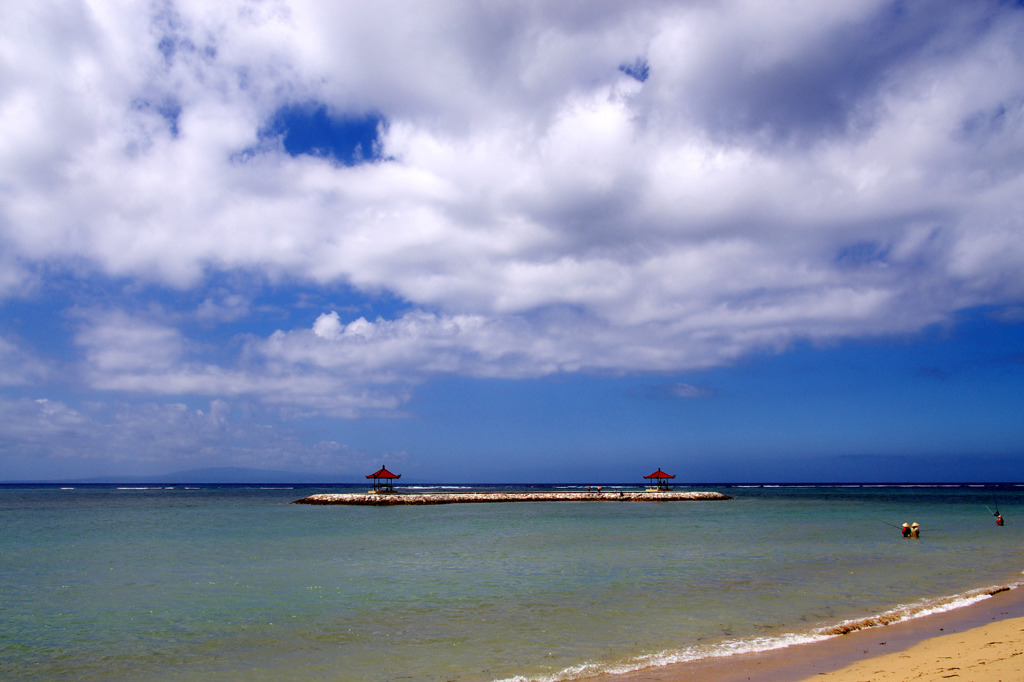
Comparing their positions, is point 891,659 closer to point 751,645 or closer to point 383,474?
point 751,645

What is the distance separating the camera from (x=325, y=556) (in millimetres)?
20922

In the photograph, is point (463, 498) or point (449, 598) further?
point (463, 498)

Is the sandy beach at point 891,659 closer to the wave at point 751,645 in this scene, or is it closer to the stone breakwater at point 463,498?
the wave at point 751,645

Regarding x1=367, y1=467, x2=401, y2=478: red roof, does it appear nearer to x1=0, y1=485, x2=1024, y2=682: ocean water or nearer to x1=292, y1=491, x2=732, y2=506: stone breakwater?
x1=292, y1=491, x2=732, y2=506: stone breakwater

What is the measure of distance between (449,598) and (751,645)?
6857 mm

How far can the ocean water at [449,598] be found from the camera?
9.86m

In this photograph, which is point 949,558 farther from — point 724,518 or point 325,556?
point 325,556

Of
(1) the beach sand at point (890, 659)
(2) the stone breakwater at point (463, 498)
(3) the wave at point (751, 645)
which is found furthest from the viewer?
(2) the stone breakwater at point (463, 498)

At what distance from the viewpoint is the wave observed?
9.02 m

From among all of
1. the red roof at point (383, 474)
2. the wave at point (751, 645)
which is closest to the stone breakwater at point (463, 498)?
A: the red roof at point (383, 474)

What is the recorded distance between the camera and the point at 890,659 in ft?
29.6

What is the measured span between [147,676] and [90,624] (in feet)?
13.6

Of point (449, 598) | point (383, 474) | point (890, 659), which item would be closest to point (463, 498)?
point (383, 474)

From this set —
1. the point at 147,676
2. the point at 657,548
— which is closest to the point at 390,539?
the point at 657,548
